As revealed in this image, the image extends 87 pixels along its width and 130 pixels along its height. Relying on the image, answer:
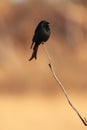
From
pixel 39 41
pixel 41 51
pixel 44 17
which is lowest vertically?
pixel 39 41

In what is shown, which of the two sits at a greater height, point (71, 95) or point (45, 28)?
point (71, 95)

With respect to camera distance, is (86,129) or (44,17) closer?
(86,129)

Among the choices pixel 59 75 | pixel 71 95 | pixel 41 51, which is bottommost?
pixel 71 95

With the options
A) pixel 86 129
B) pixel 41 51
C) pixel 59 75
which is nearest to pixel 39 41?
pixel 86 129

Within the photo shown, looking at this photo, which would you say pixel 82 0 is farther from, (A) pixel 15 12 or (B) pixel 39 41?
(B) pixel 39 41

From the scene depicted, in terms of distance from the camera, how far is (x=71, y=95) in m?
6.15

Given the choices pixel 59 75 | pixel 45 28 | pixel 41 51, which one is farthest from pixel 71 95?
pixel 45 28

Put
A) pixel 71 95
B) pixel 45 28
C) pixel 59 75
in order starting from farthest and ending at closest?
pixel 59 75, pixel 71 95, pixel 45 28

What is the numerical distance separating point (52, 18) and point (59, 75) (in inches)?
50.7

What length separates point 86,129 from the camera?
568cm

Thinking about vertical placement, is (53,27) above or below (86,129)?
above

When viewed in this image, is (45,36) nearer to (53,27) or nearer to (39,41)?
(39,41)

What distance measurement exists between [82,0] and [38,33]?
488 centimetres

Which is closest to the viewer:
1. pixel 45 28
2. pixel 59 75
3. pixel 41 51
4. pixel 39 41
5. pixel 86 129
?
pixel 39 41
